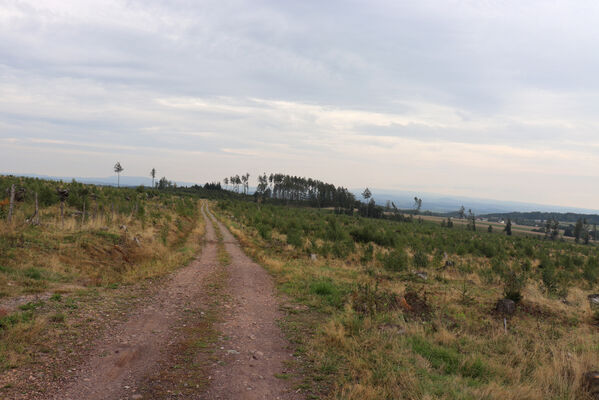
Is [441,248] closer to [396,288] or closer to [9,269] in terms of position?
[396,288]

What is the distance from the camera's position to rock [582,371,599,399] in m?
4.81

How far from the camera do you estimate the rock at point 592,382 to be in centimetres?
481

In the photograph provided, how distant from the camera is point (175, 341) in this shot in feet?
20.4

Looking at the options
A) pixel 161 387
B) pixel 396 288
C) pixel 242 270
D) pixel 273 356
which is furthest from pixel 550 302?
pixel 161 387

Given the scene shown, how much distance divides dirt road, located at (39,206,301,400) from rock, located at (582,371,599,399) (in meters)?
4.69

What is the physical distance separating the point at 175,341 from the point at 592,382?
7.40m

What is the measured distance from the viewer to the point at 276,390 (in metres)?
4.68

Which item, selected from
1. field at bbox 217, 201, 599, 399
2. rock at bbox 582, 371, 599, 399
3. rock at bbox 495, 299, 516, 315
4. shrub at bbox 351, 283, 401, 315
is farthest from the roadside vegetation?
rock at bbox 495, 299, 516, 315

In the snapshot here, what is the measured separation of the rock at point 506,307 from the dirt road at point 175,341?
718 cm

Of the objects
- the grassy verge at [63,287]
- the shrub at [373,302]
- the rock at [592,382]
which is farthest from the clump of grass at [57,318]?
the rock at [592,382]

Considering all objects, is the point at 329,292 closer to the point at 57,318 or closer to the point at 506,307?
the point at 506,307

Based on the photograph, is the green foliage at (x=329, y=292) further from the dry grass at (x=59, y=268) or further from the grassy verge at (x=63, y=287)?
the dry grass at (x=59, y=268)

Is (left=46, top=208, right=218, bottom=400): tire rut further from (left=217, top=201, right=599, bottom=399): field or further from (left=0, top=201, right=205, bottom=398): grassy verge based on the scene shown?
(left=217, top=201, right=599, bottom=399): field

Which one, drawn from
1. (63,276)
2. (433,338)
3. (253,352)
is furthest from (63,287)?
(433,338)
